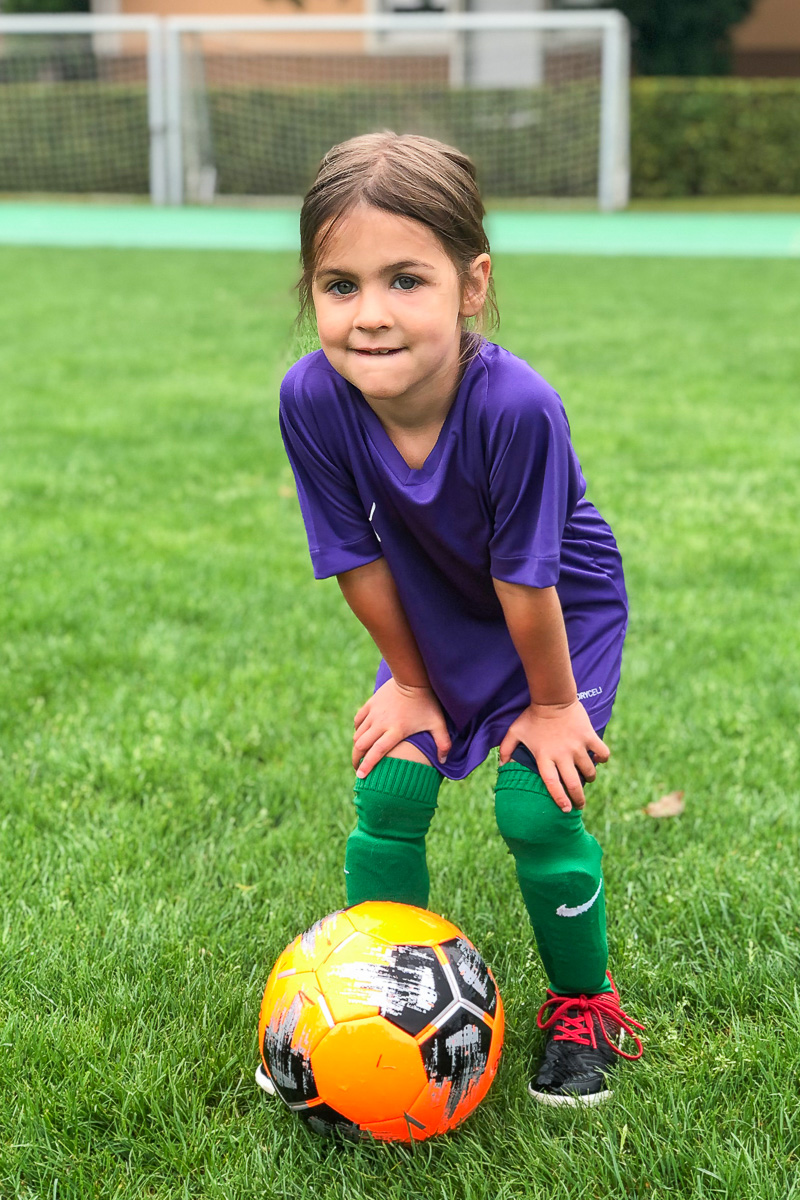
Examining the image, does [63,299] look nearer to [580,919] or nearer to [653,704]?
[653,704]

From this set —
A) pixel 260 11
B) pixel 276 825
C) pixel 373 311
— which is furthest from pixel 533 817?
pixel 260 11

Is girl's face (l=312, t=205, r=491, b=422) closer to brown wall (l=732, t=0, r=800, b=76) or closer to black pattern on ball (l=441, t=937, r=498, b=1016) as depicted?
black pattern on ball (l=441, t=937, r=498, b=1016)

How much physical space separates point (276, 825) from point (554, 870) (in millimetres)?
1103

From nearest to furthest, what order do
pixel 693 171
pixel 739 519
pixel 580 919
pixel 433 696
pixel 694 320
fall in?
1. pixel 580 919
2. pixel 433 696
3. pixel 739 519
4. pixel 694 320
5. pixel 693 171

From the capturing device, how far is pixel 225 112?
853 inches

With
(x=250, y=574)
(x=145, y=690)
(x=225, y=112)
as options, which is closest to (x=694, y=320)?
(x=250, y=574)

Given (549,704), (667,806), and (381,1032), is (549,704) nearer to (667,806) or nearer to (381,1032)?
(381,1032)

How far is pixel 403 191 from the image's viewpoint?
72.4 inches

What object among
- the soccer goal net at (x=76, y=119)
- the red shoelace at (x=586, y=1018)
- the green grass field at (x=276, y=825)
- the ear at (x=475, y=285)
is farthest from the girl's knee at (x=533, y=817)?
the soccer goal net at (x=76, y=119)

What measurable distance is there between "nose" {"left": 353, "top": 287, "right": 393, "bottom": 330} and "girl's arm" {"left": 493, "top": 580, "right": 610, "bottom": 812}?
1.49 feet

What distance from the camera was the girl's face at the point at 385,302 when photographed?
185cm

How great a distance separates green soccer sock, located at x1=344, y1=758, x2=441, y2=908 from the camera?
211cm

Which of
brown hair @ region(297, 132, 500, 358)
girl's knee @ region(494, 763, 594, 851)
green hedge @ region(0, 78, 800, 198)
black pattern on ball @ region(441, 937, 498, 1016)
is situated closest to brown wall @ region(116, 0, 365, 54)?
green hedge @ region(0, 78, 800, 198)

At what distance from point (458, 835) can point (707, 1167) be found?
1.07m
